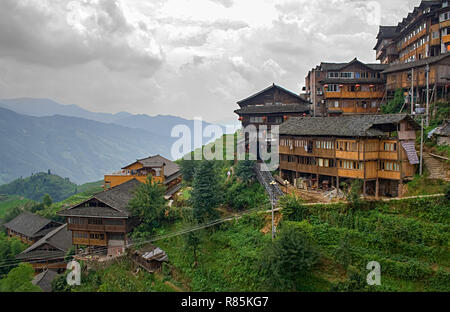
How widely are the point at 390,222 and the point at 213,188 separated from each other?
1432 cm

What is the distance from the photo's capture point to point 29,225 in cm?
4472

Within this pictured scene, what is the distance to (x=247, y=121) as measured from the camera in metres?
44.2

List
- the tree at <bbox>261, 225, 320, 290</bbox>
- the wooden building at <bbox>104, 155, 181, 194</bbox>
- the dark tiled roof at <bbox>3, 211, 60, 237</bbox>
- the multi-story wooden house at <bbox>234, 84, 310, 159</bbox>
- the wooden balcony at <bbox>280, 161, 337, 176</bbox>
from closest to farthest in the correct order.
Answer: the tree at <bbox>261, 225, 320, 290</bbox> < the wooden balcony at <bbox>280, 161, 337, 176</bbox> < the wooden building at <bbox>104, 155, 181, 194</bbox> < the multi-story wooden house at <bbox>234, 84, 310, 159</bbox> < the dark tiled roof at <bbox>3, 211, 60, 237</bbox>

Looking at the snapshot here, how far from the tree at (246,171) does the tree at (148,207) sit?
330 inches

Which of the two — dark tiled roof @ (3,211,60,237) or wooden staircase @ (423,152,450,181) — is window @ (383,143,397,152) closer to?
wooden staircase @ (423,152,450,181)

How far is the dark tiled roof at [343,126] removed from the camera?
82.8ft

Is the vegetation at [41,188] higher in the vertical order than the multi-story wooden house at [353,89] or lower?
lower

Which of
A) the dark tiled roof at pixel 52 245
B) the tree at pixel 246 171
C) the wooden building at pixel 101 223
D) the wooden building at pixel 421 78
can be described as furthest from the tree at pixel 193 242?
the wooden building at pixel 421 78

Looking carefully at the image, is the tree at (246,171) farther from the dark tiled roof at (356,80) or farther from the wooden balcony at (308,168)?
the dark tiled roof at (356,80)

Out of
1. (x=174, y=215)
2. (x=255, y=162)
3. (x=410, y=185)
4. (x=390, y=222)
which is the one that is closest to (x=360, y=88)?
(x=255, y=162)

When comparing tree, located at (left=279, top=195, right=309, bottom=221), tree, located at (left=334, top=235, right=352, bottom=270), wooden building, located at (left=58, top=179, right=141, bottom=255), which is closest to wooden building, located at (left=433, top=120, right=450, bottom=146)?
tree, located at (left=279, top=195, right=309, bottom=221)

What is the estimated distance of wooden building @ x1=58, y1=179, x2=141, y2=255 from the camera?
2948 centimetres

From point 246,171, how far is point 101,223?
15109mm

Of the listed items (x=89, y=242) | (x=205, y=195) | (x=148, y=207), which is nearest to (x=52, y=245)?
(x=89, y=242)
